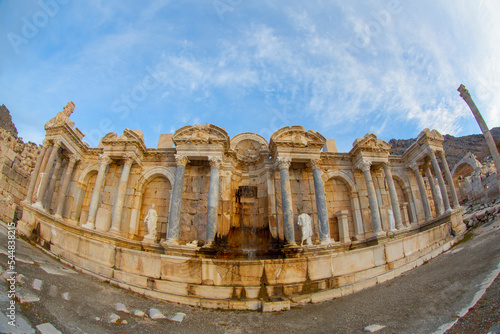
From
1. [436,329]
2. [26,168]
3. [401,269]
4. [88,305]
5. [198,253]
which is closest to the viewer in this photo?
[436,329]

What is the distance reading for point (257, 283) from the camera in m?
8.12

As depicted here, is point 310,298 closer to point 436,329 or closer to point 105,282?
point 436,329

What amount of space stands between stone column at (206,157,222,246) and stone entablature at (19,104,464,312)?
0.05 m

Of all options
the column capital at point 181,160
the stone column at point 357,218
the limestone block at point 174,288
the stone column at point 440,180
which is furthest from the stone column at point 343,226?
the limestone block at point 174,288

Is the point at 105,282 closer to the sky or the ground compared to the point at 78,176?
closer to the ground

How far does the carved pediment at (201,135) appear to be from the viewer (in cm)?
1527

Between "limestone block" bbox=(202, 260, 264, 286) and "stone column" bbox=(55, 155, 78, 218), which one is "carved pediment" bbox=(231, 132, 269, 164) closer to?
"limestone block" bbox=(202, 260, 264, 286)

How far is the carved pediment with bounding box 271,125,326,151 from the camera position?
15.7 metres

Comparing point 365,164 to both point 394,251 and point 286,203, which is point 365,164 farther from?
point 394,251

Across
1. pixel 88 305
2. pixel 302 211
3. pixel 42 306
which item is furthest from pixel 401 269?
pixel 42 306

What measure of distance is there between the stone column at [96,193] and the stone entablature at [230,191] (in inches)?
2.4

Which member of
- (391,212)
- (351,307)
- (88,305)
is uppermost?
(391,212)

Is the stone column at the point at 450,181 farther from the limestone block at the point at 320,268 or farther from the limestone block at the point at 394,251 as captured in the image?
the limestone block at the point at 320,268

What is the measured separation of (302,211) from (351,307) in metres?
9.00
